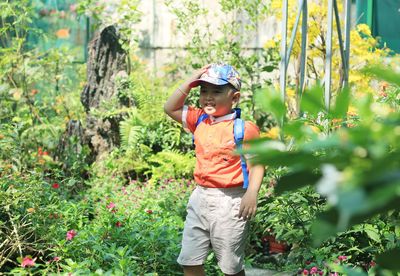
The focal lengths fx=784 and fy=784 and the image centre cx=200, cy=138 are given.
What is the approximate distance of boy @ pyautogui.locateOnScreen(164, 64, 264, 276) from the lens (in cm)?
406

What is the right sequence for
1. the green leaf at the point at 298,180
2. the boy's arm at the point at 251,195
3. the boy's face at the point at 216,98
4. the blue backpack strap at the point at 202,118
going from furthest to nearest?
1. the blue backpack strap at the point at 202,118
2. the boy's face at the point at 216,98
3. the boy's arm at the point at 251,195
4. the green leaf at the point at 298,180

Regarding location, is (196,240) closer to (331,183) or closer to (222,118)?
(222,118)

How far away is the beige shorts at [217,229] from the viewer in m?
4.06

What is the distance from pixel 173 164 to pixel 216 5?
9.97 ft

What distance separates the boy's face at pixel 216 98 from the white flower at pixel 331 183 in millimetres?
3219

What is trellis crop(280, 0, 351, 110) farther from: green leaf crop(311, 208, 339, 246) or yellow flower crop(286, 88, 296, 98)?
green leaf crop(311, 208, 339, 246)

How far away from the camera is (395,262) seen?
107cm

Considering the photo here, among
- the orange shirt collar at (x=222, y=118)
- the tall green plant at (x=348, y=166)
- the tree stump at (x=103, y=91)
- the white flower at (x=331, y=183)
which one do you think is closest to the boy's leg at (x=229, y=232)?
the orange shirt collar at (x=222, y=118)

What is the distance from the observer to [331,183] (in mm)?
869

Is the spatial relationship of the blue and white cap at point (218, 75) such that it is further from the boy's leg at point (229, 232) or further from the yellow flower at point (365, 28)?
the yellow flower at point (365, 28)

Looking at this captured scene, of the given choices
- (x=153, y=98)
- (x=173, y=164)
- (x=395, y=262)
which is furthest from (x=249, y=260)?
(x=395, y=262)

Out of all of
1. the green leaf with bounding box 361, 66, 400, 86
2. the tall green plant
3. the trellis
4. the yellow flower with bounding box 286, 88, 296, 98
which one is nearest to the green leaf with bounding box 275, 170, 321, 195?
the tall green plant

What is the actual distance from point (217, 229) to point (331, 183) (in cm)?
325

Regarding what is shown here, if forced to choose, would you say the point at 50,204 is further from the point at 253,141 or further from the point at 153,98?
the point at 253,141
